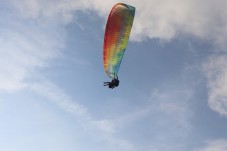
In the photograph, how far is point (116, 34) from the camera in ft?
198

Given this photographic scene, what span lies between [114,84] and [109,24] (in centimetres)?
704

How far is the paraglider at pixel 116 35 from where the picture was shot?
196 ft

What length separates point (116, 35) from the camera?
198 ft

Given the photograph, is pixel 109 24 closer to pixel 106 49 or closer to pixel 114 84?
pixel 106 49

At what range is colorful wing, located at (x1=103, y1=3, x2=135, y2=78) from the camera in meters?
59.7

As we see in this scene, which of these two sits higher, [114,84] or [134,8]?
[134,8]

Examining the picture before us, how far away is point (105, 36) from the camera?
5969 cm

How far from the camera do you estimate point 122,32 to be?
6066cm

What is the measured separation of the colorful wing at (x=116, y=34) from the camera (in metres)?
59.7

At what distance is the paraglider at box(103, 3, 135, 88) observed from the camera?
59688mm

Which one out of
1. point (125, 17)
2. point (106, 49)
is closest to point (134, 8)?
point (125, 17)

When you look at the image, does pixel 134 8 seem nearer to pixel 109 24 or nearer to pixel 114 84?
pixel 109 24

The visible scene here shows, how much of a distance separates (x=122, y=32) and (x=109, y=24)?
213 cm

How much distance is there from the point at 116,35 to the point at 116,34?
12 centimetres
